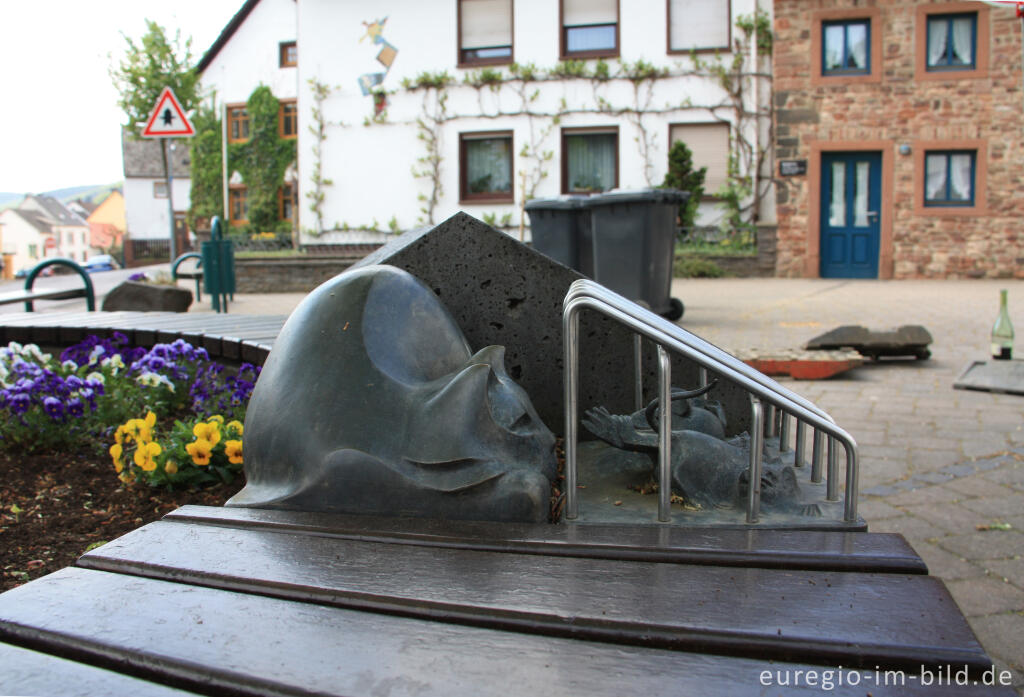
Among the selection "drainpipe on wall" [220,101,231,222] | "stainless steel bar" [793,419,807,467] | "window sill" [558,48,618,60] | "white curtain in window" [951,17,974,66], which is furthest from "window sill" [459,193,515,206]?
"stainless steel bar" [793,419,807,467]

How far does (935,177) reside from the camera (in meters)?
17.8

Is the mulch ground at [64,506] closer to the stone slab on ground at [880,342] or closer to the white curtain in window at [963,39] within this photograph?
the stone slab on ground at [880,342]

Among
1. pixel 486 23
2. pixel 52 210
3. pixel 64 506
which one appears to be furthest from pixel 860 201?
pixel 52 210

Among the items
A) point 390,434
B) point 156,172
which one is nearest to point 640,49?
point 390,434

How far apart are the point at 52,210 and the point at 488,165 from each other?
105871mm

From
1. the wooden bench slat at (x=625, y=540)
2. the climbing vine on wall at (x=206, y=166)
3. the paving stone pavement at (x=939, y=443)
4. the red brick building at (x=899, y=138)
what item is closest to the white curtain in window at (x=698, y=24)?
the red brick building at (x=899, y=138)

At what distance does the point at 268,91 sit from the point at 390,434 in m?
28.2

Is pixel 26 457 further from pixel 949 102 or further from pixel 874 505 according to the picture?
pixel 949 102

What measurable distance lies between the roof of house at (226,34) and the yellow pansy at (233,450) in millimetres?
28051

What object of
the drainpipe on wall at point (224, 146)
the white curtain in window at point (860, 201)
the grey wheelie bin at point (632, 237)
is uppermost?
the drainpipe on wall at point (224, 146)

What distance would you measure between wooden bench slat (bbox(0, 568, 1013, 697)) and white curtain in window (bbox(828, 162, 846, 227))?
723 inches

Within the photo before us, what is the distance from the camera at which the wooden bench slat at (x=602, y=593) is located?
130cm

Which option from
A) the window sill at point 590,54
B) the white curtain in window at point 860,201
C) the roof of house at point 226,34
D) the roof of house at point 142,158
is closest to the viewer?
the white curtain in window at point 860,201

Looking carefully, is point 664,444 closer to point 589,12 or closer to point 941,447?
point 941,447
